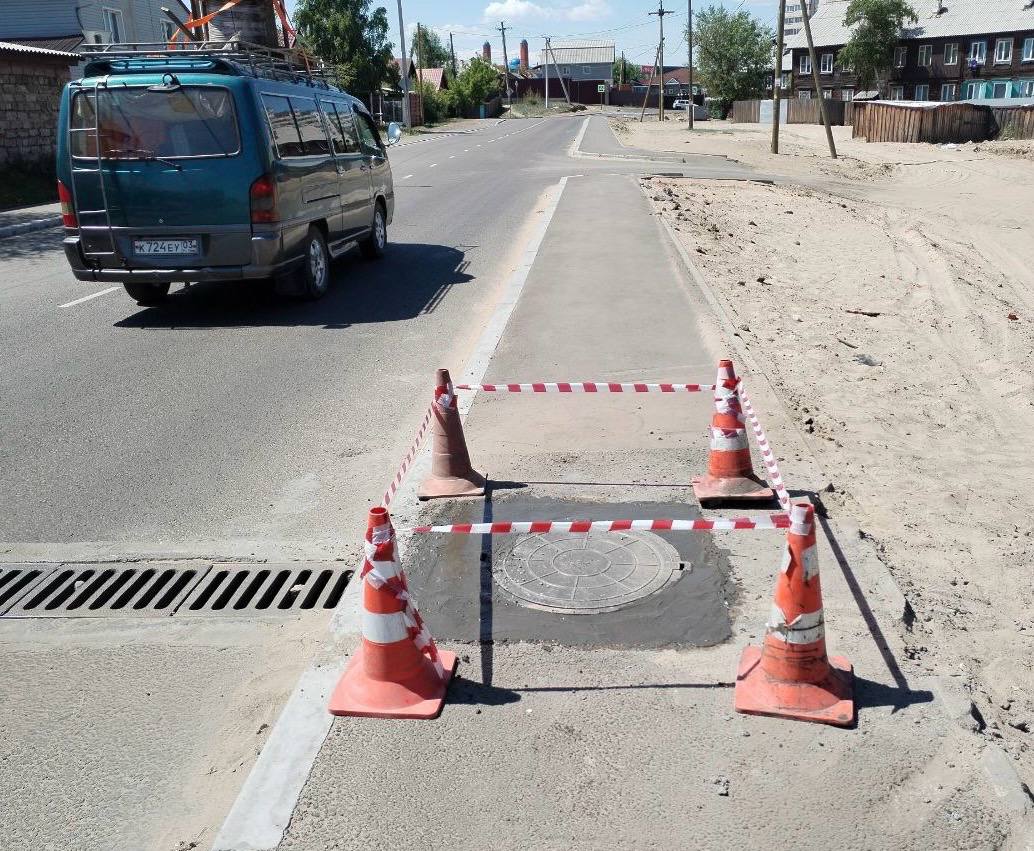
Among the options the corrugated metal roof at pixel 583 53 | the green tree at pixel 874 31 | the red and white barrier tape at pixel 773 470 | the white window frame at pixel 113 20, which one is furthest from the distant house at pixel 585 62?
the red and white barrier tape at pixel 773 470

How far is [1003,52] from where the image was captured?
69938mm

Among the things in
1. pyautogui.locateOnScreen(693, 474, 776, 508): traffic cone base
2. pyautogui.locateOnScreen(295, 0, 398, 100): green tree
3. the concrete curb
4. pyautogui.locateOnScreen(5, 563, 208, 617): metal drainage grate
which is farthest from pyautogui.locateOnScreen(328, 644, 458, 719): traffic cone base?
pyautogui.locateOnScreen(295, 0, 398, 100): green tree

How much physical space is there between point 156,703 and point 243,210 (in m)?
6.59

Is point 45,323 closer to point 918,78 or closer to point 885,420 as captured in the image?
point 885,420

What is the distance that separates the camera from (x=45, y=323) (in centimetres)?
1039

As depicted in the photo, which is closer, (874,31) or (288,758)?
(288,758)

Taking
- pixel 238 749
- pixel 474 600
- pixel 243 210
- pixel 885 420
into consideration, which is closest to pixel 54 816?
pixel 238 749

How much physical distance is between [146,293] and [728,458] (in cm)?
770

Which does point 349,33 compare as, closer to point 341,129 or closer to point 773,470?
point 341,129

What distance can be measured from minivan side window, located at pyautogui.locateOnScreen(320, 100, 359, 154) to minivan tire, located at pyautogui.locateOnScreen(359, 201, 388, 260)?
3.97 feet

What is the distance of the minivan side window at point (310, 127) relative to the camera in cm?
1056

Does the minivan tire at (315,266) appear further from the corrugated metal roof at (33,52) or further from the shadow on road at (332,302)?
the corrugated metal roof at (33,52)

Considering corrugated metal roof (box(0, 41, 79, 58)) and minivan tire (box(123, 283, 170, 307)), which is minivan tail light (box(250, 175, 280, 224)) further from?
corrugated metal roof (box(0, 41, 79, 58))

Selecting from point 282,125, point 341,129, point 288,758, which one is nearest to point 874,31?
point 341,129
